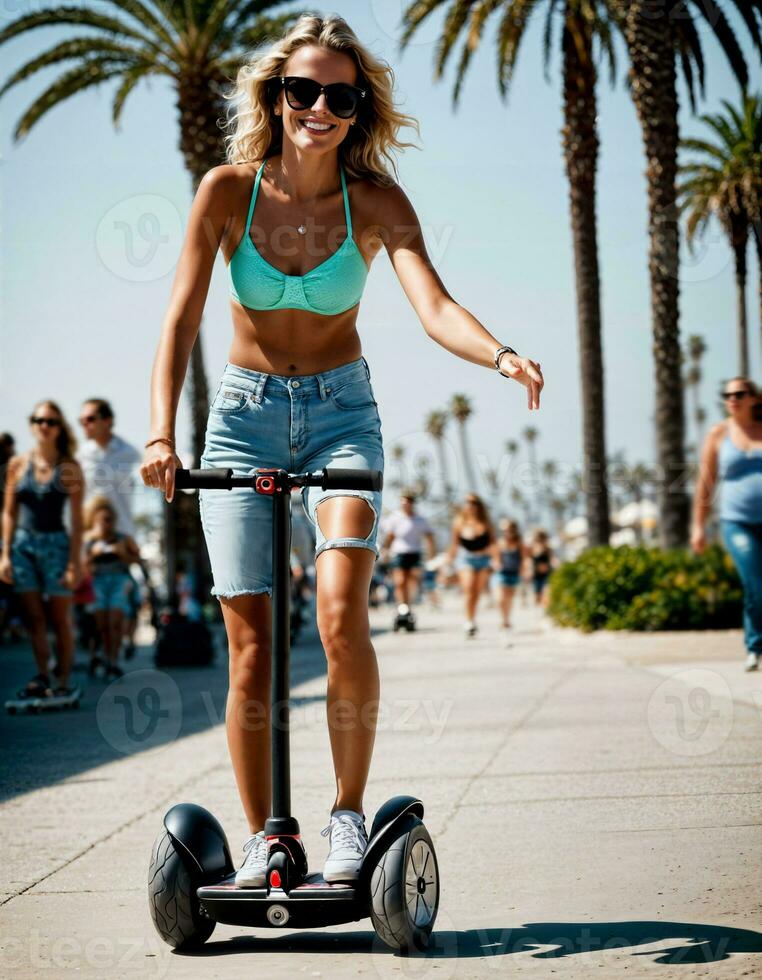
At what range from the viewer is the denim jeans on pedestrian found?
920 cm

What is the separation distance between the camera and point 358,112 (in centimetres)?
371

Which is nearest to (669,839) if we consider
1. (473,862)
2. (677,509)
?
(473,862)

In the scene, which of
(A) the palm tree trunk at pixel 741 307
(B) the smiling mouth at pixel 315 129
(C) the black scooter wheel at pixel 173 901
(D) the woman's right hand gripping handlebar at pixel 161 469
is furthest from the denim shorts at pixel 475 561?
(A) the palm tree trunk at pixel 741 307

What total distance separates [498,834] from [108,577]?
7.85m

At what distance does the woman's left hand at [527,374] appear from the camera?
10.00 feet

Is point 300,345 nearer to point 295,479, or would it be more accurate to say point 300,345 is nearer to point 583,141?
point 295,479

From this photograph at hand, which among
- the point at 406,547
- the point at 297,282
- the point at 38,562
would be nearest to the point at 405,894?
the point at 297,282

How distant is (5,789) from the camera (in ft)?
19.5

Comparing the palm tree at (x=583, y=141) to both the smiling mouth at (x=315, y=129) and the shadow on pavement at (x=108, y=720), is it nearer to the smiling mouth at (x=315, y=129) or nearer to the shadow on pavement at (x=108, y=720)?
the shadow on pavement at (x=108, y=720)

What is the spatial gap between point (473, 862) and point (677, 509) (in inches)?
497

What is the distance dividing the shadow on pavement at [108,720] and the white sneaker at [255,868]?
2810 millimetres

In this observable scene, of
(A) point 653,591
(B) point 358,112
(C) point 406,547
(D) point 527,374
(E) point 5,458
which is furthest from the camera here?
(C) point 406,547

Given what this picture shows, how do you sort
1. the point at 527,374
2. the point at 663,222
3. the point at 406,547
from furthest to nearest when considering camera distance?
the point at 406,547 → the point at 663,222 → the point at 527,374

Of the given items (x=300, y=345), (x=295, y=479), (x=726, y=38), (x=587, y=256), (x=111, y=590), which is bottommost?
(x=111, y=590)
